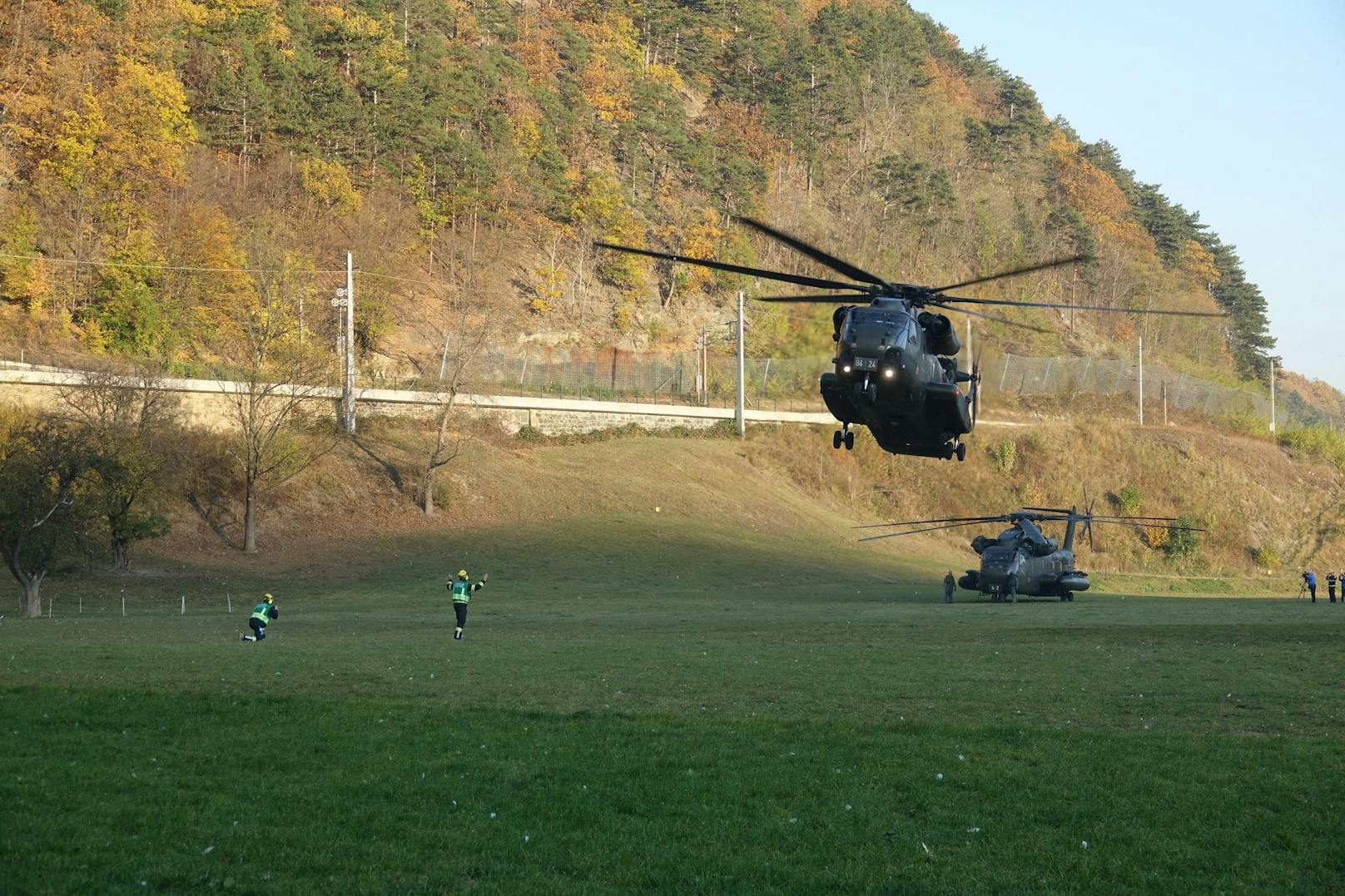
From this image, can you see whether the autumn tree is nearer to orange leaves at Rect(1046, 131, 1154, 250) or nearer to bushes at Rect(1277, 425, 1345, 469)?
bushes at Rect(1277, 425, 1345, 469)

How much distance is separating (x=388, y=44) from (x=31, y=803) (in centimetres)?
10942

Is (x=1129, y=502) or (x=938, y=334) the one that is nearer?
(x=938, y=334)

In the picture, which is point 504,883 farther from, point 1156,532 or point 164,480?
point 1156,532

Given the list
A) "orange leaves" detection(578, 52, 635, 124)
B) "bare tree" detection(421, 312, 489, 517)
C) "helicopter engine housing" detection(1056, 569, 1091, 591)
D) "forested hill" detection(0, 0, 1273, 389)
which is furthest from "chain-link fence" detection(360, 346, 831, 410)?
"helicopter engine housing" detection(1056, 569, 1091, 591)

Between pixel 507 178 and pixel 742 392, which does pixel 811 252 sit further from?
pixel 507 178

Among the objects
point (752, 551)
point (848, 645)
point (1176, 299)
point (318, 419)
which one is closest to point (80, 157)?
point (318, 419)

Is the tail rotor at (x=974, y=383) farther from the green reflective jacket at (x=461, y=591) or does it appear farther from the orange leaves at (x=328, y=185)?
the orange leaves at (x=328, y=185)

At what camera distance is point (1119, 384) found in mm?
122750

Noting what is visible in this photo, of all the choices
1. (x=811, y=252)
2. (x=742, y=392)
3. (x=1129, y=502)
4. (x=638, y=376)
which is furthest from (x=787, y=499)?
(x=811, y=252)

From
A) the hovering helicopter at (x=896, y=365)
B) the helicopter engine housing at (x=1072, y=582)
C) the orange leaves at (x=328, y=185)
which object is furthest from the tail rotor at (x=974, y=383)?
the orange leaves at (x=328, y=185)

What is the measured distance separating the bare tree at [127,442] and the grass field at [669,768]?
20.3 metres

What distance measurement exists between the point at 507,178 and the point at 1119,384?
60.6 m

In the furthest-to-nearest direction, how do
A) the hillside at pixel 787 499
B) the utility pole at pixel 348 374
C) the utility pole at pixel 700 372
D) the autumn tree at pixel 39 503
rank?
the utility pole at pixel 700 372 → the utility pole at pixel 348 374 → the hillside at pixel 787 499 → the autumn tree at pixel 39 503

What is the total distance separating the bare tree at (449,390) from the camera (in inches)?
2916
